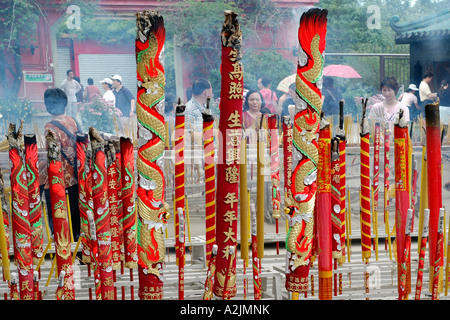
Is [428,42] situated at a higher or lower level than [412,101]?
higher

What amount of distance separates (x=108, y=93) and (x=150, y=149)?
24.1ft

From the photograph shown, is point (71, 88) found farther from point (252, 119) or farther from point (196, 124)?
point (252, 119)

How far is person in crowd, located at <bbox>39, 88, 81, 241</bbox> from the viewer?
16.5ft

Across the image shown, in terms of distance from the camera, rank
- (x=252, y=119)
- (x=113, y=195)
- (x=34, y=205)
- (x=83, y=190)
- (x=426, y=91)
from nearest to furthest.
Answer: (x=113, y=195), (x=34, y=205), (x=83, y=190), (x=252, y=119), (x=426, y=91)

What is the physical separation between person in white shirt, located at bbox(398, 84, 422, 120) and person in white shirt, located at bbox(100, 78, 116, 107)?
13.6 feet

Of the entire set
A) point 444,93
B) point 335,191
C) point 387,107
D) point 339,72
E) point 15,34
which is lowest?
point 335,191

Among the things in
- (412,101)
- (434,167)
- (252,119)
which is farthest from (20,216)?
(412,101)

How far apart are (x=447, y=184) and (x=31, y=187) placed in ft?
17.1

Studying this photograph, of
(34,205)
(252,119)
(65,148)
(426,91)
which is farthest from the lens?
(426,91)

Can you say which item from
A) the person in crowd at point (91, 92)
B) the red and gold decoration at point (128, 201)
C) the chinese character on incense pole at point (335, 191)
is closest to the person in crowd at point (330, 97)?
the person in crowd at point (91, 92)

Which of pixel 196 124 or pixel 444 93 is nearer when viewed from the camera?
pixel 196 124

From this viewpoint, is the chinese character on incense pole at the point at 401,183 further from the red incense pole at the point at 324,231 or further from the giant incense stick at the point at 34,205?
the giant incense stick at the point at 34,205

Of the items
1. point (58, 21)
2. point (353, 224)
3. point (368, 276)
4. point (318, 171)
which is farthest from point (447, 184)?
point (58, 21)

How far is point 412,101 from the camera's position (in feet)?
35.7
